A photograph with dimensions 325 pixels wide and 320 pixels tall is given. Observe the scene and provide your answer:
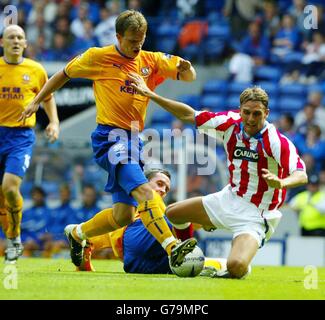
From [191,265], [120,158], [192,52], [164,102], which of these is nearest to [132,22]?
[164,102]

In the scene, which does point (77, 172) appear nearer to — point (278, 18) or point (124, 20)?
point (278, 18)

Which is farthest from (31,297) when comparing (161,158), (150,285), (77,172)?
(77,172)

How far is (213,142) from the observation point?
1596 centimetres

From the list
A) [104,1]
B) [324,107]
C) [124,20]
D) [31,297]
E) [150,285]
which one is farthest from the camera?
[104,1]

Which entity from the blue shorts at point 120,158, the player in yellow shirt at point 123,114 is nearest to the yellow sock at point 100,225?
the player in yellow shirt at point 123,114

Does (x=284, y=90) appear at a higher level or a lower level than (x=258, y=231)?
higher

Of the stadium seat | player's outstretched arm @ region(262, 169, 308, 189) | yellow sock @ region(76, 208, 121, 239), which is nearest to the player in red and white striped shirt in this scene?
player's outstretched arm @ region(262, 169, 308, 189)

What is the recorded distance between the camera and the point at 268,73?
18.9 m

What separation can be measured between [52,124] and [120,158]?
1774 millimetres

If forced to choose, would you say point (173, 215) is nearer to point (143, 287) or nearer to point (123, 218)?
point (123, 218)

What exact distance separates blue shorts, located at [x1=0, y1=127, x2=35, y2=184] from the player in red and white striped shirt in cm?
199

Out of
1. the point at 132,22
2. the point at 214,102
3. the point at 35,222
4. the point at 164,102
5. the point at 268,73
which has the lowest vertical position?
the point at 164,102

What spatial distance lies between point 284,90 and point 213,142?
289 centimetres
